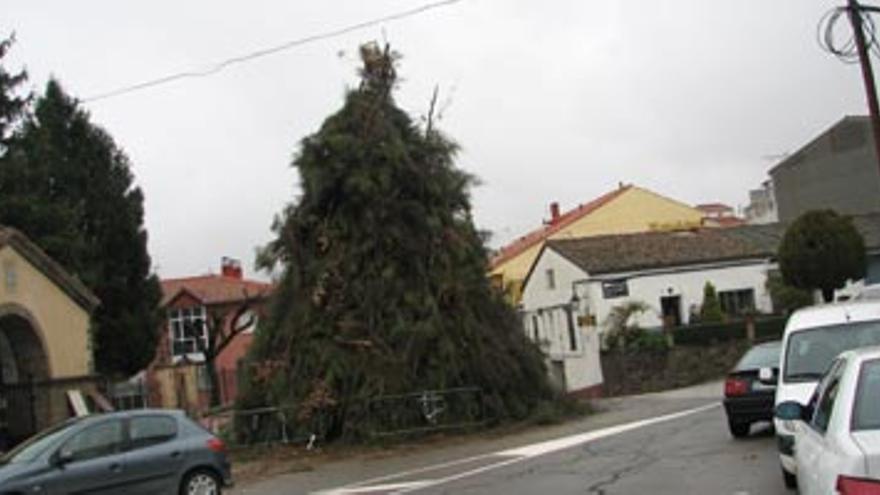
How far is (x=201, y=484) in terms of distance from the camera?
18.0 m

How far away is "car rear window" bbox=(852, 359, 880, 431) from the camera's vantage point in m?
7.28

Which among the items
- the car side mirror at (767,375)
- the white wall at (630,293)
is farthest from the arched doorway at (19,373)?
the white wall at (630,293)

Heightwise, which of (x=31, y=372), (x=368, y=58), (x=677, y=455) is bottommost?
(x=677, y=455)

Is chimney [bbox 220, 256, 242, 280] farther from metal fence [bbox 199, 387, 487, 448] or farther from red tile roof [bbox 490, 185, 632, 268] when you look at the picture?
metal fence [bbox 199, 387, 487, 448]

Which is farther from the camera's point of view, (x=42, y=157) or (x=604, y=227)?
(x=604, y=227)

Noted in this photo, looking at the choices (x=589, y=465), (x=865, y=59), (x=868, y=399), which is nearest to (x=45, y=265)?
(x=589, y=465)

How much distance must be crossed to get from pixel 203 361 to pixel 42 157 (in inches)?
1105

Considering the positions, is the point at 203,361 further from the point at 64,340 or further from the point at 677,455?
the point at 677,455

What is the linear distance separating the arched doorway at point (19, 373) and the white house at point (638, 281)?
24.7 m

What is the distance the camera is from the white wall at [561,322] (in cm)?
5384

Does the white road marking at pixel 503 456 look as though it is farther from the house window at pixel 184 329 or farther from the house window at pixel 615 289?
the house window at pixel 184 329

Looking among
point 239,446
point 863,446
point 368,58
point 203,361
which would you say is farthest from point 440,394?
point 203,361

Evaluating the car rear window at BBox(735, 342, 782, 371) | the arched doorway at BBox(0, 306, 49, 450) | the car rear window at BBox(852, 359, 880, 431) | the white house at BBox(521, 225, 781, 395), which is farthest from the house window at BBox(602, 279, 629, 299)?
the car rear window at BBox(852, 359, 880, 431)

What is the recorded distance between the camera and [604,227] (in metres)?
79.9
